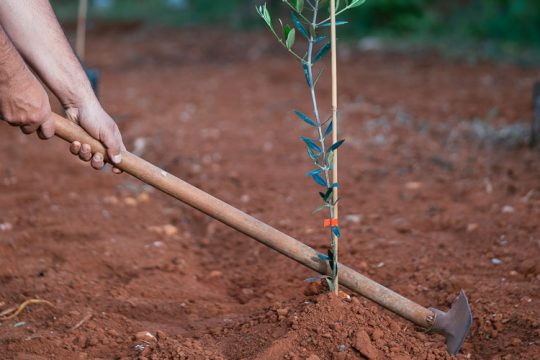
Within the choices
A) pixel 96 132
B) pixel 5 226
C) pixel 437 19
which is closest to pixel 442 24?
pixel 437 19

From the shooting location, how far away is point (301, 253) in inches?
83.3

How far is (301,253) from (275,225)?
1201 millimetres

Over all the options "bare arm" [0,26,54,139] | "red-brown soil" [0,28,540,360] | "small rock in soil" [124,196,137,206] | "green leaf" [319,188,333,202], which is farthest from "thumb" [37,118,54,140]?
"small rock in soil" [124,196,137,206]

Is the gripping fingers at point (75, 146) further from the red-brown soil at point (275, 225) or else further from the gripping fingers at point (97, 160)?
the red-brown soil at point (275, 225)

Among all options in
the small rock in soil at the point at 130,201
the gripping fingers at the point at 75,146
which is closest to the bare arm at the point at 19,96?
the gripping fingers at the point at 75,146

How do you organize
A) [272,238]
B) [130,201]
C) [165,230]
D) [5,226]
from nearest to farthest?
1. [272,238]
2. [5,226]
3. [165,230]
4. [130,201]

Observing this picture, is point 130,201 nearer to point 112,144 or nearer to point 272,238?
point 112,144

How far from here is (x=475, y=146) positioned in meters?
4.52

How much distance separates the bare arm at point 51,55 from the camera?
90.6 inches

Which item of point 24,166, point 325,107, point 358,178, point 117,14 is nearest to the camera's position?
point 358,178

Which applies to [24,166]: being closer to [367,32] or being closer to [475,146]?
[475,146]

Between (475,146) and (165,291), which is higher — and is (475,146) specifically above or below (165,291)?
below

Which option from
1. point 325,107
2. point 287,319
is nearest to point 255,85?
point 325,107

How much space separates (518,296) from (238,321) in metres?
1.03
